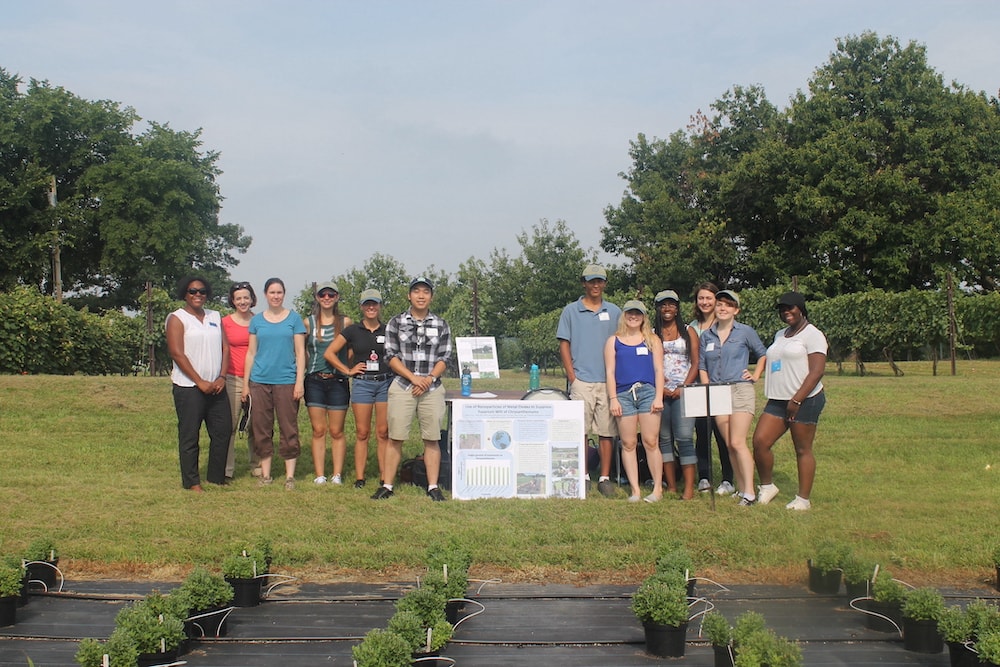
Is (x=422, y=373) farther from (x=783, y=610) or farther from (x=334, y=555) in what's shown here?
(x=783, y=610)

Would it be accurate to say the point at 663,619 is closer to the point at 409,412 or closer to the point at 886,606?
the point at 886,606

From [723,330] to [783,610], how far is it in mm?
3278

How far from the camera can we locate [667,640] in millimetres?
3959

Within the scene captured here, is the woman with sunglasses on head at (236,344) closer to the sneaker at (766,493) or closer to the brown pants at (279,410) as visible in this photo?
the brown pants at (279,410)

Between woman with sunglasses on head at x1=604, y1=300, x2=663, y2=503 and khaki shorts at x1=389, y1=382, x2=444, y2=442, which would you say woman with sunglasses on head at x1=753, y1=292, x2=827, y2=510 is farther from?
khaki shorts at x1=389, y1=382, x2=444, y2=442

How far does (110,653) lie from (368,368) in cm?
443

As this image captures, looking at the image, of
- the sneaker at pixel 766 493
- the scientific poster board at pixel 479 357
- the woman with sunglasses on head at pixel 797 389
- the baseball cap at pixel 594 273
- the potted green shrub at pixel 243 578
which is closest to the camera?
the potted green shrub at pixel 243 578

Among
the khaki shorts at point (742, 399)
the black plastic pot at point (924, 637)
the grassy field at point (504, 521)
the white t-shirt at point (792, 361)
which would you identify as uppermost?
the white t-shirt at point (792, 361)

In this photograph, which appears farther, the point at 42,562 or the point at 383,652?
the point at 42,562

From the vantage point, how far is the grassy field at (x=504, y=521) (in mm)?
5582

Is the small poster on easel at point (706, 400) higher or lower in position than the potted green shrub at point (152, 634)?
higher

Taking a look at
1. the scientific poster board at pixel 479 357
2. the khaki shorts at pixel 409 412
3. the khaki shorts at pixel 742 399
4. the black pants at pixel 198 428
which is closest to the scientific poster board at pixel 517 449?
the khaki shorts at pixel 409 412

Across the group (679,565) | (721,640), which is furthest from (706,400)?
(721,640)

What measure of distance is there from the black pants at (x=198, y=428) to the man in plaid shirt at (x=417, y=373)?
1.50 meters
